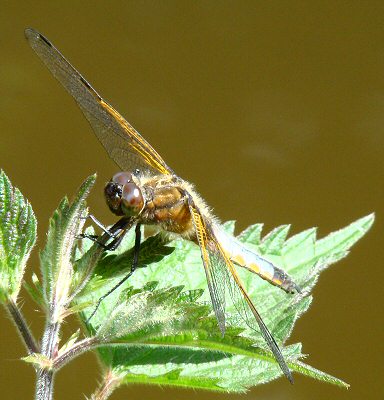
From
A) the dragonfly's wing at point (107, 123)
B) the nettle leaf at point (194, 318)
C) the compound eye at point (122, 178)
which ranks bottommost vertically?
the nettle leaf at point (194, 318)

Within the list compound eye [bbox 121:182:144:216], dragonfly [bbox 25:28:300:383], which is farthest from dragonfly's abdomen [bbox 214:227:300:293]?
compound eye [bbox 121:182:144:216]

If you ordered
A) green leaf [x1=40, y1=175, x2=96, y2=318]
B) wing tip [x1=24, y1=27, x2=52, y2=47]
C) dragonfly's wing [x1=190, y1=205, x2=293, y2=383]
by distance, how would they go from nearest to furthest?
green leaf [x1=40, y1=175, x2=96, y2=318]
dragonfly's wing [x1=190, y1=205, x2=293, y2=383]
wing tip [x1=24, y1=27, x2=52, y2=47]

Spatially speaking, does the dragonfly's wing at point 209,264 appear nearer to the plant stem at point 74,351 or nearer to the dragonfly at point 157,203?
the dragonfly at point 157,203

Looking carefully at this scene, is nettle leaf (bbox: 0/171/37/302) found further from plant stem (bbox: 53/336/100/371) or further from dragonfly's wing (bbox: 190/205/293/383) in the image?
dragonfly's wing (bbox: 190/205/293/383)

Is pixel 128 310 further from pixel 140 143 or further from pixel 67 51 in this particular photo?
pixel 67 51

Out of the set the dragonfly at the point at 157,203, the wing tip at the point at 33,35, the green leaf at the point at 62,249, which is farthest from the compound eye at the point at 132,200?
the wing tip at the point at 33,35
